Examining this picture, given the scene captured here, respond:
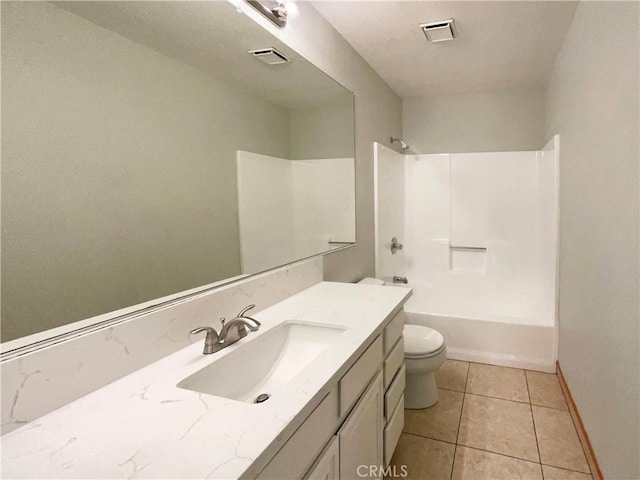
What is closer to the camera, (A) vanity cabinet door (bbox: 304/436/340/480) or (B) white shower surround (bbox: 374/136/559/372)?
(A) vanity cabinet door (bbox: 304/436/340/480)

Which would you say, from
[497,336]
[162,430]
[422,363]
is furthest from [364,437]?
[497,336]

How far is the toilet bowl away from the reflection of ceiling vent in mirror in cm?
174

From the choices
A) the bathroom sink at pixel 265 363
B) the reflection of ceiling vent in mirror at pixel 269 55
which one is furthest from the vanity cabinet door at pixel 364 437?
the reflection of ceiling vent in mirror at pixel 269 55

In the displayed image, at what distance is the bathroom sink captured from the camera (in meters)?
1.07

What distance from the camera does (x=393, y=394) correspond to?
5.35 feet

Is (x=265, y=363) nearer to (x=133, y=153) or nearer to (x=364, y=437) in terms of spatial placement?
(x=364, y=437)

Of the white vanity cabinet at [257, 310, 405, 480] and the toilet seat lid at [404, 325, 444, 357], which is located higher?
the white vanity cabinet at [257, 310, 405, 480]

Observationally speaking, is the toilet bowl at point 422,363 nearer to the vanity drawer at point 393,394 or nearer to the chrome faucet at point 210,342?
the vanity drawer at point 393,394

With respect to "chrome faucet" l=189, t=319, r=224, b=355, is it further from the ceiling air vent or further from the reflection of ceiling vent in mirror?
the ceiling air vent

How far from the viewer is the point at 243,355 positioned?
120 centimetres

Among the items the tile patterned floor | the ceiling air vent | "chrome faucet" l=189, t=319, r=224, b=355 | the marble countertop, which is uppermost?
the ceiling air vent

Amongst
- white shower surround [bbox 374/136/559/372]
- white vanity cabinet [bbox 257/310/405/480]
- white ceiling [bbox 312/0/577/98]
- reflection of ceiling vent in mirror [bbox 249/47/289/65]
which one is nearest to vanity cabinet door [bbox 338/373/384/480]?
white vanity cabinet [bbox 257/310/405/480]

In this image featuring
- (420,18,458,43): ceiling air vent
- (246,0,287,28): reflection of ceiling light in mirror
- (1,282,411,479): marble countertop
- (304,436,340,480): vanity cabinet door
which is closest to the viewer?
(1,282,411,479): marble countertop

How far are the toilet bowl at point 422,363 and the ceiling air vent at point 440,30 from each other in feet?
6.22
